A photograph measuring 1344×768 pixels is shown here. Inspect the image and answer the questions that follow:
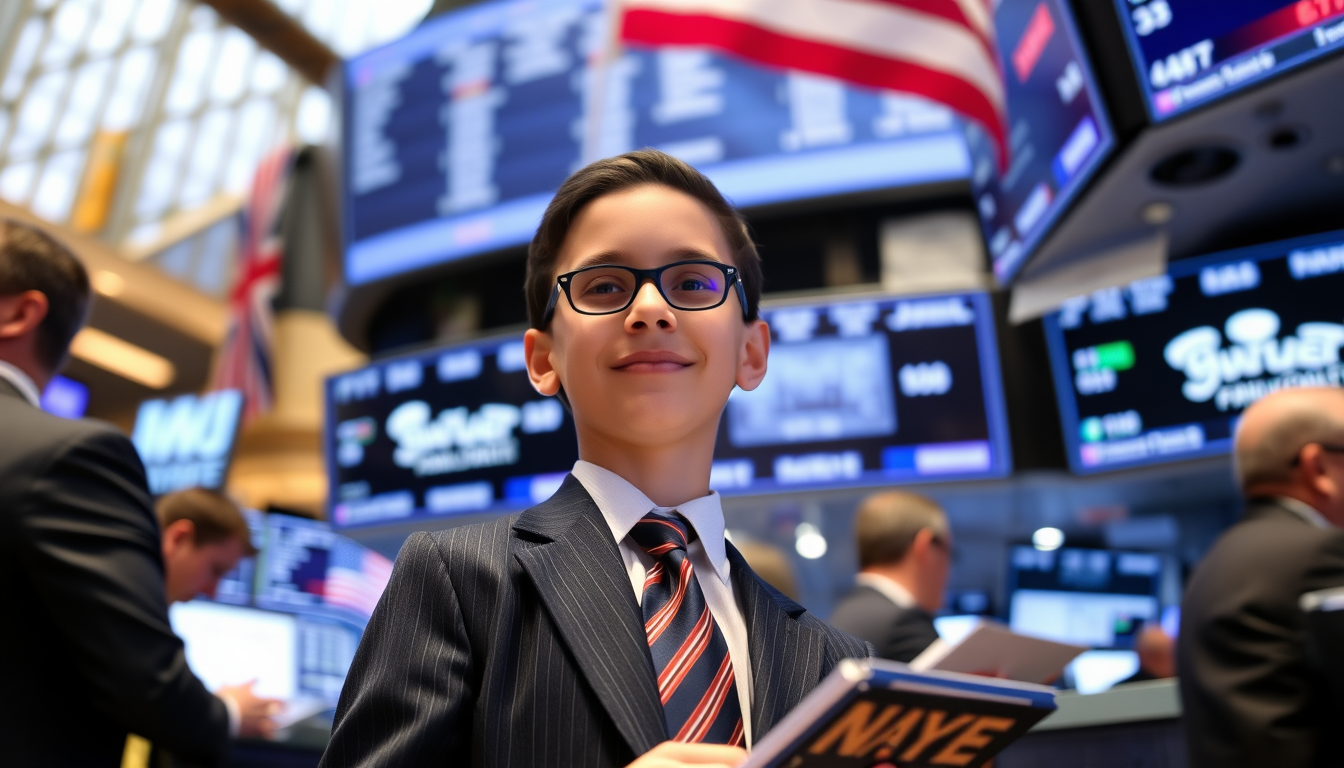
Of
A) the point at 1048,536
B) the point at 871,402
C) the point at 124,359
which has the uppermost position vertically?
the point at 124,359

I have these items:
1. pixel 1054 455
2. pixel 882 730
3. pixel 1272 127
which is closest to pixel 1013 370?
pixel 1054 455

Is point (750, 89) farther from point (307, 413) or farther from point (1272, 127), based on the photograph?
point (307, 413)

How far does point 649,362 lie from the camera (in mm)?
1088

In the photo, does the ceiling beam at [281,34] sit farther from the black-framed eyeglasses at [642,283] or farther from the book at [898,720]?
the book at [898,720]

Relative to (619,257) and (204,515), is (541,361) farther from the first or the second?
(204,515)

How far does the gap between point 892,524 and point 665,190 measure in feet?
7.99

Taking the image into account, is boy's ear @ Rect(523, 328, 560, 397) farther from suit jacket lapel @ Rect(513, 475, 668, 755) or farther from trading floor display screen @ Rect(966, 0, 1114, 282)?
trading floor display screen @ Rect(966, 0, 1114, 282)

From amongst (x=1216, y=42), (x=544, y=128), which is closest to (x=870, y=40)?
(x=1216, y=42)

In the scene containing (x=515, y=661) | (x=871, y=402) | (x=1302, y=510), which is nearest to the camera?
(x=515, y=661)

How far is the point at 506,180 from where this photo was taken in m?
5.62

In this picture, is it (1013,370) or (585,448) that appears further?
(1013,370)

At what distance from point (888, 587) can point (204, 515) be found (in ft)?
6.72

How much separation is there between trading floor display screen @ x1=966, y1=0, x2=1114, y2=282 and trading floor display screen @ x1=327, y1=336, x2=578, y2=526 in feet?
6.91

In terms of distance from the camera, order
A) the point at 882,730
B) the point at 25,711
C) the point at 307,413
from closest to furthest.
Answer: the point at 882,730, the point at 25,711, the point at 307,413
